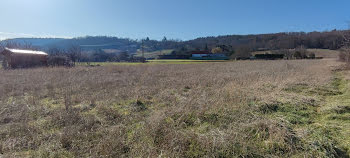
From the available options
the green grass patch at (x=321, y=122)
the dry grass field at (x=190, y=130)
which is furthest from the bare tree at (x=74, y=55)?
the green grass patch at (x=321, y=122)

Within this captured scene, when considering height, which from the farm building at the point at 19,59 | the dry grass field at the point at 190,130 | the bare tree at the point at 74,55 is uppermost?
the bare tree at the point at 74,55

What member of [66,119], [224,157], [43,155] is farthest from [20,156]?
[224,157]

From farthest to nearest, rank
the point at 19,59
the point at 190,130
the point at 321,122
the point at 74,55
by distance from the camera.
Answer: the point at 74,55 → the point at 19,59 → the point at 321,122 → the point at 190,130

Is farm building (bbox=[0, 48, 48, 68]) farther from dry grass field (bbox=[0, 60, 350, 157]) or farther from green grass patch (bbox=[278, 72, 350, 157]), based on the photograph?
green grass patch (bbox=[278, 72, 350, 157])

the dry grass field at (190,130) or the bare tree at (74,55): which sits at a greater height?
the bare tree at (74,55)

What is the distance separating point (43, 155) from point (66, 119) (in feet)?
5.14

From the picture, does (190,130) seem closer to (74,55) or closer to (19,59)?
(19,59)

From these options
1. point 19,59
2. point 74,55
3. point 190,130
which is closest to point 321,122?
point 190,130

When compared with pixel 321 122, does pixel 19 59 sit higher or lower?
higher

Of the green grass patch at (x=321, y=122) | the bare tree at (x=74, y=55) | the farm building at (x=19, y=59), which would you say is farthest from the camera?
the bare tree at (x=74, y=55)

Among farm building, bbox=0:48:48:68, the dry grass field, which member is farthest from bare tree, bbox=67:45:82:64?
the dry grass field

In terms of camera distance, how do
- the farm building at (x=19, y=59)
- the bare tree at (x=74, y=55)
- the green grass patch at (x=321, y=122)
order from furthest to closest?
the bare tree at (x=74, y=55)
the farm building at (x=19, y=59)
the green grass patch at (x=321, y=122)

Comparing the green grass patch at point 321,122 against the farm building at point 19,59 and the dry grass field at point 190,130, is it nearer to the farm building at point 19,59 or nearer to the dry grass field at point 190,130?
the dry grass field at point 190,130

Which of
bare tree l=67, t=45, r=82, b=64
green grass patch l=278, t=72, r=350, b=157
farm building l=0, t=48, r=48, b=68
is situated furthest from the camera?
bare tree l=67, t=45, r=82, b=64
